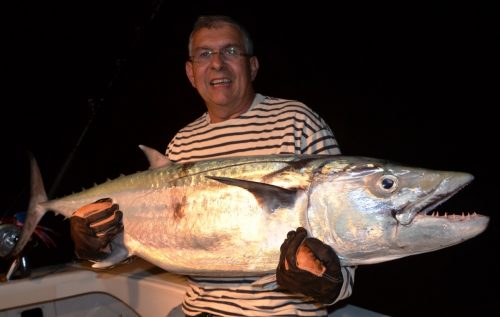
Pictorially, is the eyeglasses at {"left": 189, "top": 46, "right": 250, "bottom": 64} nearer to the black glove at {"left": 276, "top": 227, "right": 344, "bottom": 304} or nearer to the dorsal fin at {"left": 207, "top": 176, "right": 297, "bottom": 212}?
the dorsal fin at {"left": 207, "top": 176, "right": 297, "bottom": 212}

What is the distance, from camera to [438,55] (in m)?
7.35

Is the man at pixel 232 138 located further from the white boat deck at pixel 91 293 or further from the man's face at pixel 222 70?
the white boat deck at pixel 91 293

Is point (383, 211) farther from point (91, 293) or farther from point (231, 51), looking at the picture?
point (91, 293)

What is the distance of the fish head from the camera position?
1240mm

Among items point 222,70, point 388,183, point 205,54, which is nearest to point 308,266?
point 388,183

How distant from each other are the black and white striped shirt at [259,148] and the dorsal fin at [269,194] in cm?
25

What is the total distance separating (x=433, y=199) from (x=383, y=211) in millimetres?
144

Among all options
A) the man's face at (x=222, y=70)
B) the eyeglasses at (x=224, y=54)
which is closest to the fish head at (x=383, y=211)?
the man's face at (x=222, y=70)

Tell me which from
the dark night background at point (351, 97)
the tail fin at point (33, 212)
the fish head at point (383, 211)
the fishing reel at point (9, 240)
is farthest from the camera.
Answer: the dark night background at point (351, 97)

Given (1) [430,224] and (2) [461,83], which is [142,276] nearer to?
(1) [430,224]

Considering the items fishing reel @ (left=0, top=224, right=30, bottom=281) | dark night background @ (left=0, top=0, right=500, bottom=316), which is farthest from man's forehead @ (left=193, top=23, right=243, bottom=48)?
dark night background @ (left=0, top=0, right=500, bottom=316)

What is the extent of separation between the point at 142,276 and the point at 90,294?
378 mm

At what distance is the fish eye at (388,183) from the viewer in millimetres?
1311

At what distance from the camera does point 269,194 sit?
142 centimetres
